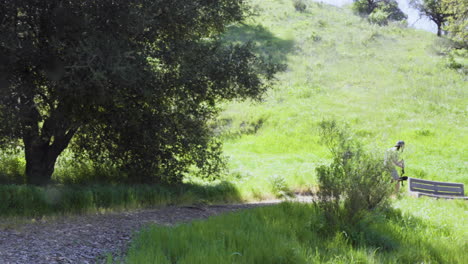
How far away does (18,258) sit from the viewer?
5.23 m

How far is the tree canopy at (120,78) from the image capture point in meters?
8.73

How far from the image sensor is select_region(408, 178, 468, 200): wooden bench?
12734 mm

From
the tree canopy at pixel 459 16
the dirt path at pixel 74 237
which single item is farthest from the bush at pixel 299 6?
the dirt path at pixel 74 237

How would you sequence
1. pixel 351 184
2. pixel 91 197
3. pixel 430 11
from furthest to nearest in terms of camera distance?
pixel 430 11
pixel 91 197
pixel 351 184

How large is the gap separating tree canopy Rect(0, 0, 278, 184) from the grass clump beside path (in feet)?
12.6

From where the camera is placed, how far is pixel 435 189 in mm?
13156

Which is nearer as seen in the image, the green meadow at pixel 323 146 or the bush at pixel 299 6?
the green meadow at pixel 323 146

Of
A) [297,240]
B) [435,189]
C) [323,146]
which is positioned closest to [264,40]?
[323,146]

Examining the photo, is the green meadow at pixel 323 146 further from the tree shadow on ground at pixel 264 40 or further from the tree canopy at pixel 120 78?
the tree canopy at pixel 120 78

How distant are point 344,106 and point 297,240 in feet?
76.8

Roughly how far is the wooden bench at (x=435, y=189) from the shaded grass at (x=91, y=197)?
19.7 ft

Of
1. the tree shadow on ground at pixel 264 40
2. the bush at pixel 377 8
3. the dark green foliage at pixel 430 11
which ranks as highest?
the bush at pixel 377 8

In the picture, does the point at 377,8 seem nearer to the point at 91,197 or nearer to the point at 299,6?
the point at 299,6

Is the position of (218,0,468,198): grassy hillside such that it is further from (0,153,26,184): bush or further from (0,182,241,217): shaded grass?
(0,153,26,184): bush
